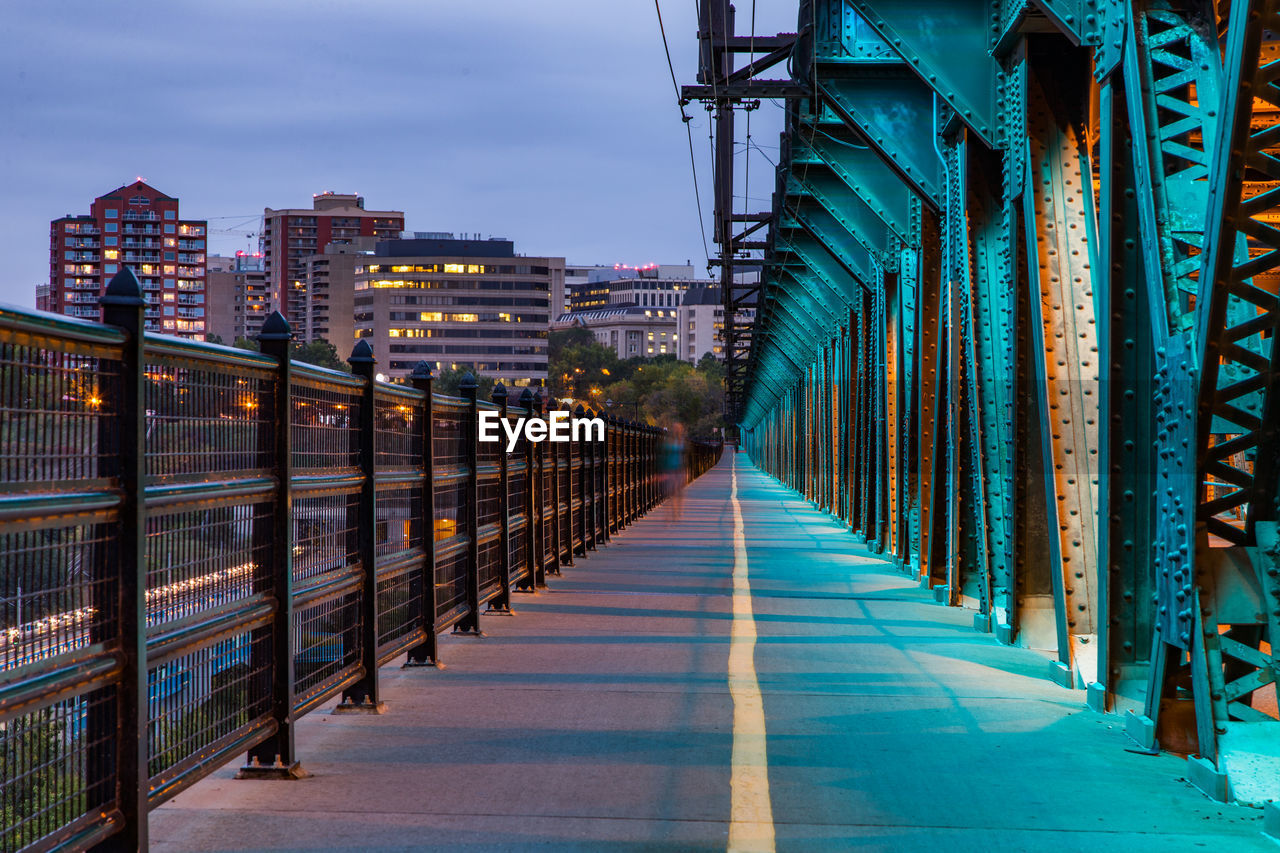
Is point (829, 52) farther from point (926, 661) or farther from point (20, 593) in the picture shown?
point (20, 593)

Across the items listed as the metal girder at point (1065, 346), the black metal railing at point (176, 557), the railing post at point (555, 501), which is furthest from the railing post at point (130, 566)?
→ the railing post at point (555, 501)

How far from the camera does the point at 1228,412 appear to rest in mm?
6102

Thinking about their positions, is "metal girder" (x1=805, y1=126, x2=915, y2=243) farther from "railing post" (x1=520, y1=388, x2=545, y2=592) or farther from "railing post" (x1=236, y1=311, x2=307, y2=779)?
"railing post" (x1=236, y1=311, x2=307, y2=779)

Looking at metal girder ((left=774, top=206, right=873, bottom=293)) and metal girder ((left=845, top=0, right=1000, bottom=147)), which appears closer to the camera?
metal girder ((left=845, top=0, right=1000, bottom=147))

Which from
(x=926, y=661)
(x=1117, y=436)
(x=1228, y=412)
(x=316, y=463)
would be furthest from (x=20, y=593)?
(x=926, y=661)

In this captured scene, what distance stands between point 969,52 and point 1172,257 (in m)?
6.33

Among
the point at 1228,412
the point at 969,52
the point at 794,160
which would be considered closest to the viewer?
the point at 1228,412

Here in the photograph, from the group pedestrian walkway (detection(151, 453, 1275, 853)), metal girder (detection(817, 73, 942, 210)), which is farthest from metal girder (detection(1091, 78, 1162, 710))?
metal girder (detection(817, 73, 942, 210))

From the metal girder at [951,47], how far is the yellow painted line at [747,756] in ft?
16.3

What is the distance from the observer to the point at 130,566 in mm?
4605

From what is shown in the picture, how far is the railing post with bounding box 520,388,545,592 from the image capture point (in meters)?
14.1

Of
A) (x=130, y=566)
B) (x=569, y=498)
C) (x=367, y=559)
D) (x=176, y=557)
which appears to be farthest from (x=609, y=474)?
(x=130, y=566)

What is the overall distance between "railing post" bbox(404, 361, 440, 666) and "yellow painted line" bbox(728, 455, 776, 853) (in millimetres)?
2083

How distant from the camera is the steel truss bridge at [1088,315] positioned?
19.8 feet
